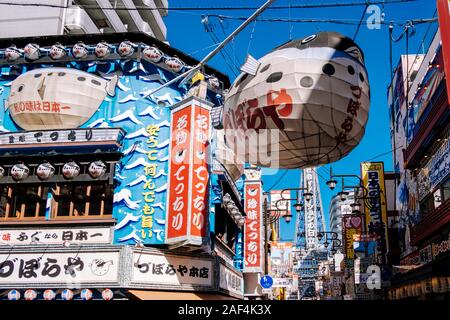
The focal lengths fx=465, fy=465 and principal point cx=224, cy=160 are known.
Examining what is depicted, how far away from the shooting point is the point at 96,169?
53.5ft

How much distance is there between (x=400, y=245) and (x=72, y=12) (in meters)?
24.9

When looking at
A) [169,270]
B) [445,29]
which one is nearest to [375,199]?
[169,270]

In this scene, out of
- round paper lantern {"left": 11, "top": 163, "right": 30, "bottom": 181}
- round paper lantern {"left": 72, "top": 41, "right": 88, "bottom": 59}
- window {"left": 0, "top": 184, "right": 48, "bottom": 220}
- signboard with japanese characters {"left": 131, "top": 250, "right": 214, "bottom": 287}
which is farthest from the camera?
round paper lantern {"left": 72, "top": 41, "right": 88, "bottom": 59}

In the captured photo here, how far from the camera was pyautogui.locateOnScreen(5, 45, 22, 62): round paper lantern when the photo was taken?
18.2 m

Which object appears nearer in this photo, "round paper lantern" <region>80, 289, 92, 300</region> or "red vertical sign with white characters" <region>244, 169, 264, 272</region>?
"round paper lantern" <region>80, 289, 92, 300</region>

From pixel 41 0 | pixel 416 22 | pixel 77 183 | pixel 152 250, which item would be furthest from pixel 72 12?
pixel 416 22

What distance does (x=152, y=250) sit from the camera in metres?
15.4

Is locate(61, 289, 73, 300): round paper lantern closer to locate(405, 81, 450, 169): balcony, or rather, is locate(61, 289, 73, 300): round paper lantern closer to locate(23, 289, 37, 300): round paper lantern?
locate(23, 289, 37, 300): round paper lantern

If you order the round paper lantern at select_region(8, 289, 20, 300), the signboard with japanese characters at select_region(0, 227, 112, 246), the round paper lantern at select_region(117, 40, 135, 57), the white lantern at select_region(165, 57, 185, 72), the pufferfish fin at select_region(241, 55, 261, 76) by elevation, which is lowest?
the round paper lantern at select_region(8, 289, 20, 300)

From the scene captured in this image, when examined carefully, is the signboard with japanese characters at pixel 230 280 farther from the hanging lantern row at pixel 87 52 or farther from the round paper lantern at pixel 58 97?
the hanging lantern row at pixel 87 52

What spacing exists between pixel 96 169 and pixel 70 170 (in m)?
0.89

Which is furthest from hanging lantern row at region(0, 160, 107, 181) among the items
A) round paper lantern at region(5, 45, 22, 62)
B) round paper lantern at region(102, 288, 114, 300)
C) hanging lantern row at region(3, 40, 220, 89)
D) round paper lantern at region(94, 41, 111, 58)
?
round paper lantern at region(5, 45, 22, 62)

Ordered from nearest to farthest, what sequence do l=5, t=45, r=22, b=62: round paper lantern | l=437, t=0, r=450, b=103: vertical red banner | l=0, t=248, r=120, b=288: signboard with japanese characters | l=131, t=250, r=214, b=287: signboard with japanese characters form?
l=437, t=0, r=450, b=103: vertical red banner, l=0, t=248, r=120, b=288: signboard with japanese characters, l=131, t=250, r=214, b=287: signboard with japanese characters, l=5, t=45, r=22, b=62: round paper lantern

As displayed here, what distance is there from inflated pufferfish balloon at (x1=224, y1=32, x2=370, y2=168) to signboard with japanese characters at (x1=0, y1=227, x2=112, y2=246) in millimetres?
9886
